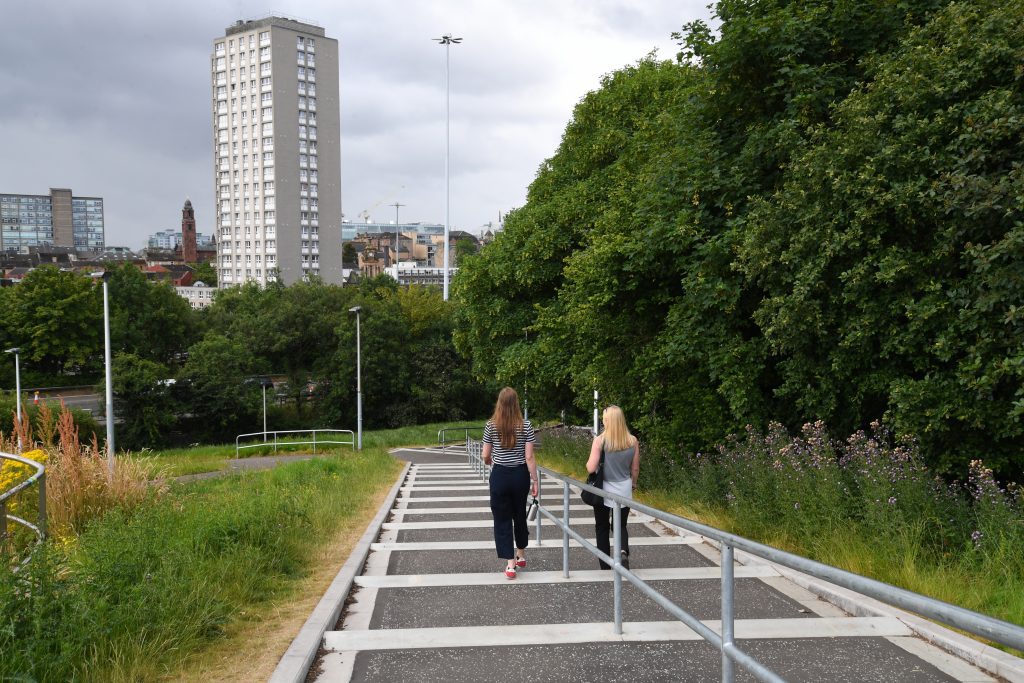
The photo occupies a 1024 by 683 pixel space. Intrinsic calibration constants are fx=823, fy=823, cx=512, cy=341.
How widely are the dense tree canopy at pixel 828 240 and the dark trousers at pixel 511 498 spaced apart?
3.87 meters

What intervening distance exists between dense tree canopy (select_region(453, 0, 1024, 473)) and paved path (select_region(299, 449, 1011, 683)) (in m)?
3.11

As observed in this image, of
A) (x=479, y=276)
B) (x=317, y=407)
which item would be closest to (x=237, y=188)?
(x=317, y=407)

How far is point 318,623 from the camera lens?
535 cm

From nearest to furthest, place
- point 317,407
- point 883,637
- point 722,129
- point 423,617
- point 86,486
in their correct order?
point 883,637, point 423,617, point 86,486, point 722,129, point 317,407

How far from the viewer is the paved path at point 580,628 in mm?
4543

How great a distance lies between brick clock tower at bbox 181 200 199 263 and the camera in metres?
178

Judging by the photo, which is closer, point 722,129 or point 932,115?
point 932,115

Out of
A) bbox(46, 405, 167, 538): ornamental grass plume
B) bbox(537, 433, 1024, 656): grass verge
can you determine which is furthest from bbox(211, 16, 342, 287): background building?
bbox(537, 433, 1024, 656): grass verge

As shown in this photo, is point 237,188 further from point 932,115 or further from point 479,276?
point 932,115

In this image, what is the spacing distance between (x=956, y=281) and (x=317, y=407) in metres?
57.4

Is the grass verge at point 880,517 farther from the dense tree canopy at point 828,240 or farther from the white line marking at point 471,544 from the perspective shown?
the dense tree canopy at point 828,240

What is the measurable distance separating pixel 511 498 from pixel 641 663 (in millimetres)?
2723

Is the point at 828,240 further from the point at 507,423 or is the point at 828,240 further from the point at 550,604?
the point at 550,604

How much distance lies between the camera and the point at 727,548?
11.5ft
